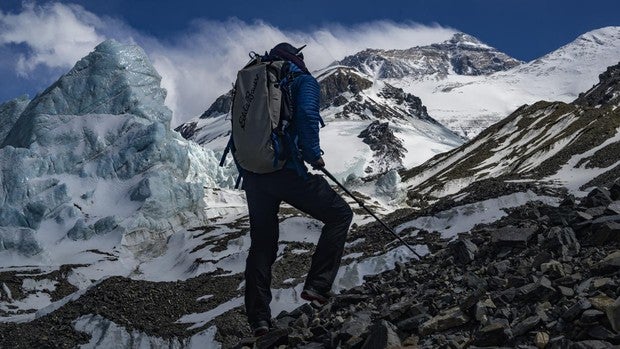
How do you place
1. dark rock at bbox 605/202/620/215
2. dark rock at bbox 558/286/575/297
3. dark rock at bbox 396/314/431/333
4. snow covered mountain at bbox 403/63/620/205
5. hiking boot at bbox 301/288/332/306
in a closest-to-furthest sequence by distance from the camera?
dark rock at bbox 558/286/575/297 < dark rock at bbox 396/314/431/333 < hiking boot at bbox 301/288/332/306 < dark rock at bbox 605/202/620/215 < snow covered mountain at bbox 403/63/620/205

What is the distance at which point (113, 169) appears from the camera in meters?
65.8

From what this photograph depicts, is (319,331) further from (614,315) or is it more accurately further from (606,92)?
(606,92)

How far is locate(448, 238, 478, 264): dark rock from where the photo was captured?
879 centimetres

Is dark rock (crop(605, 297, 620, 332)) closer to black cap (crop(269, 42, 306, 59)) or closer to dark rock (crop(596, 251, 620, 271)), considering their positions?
dark rock (crop(596, 251, 620, 271))

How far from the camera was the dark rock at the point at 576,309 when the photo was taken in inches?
198

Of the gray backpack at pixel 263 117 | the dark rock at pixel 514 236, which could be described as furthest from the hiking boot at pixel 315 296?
the dark rock at pixel 514 236

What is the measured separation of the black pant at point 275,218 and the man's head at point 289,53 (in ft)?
4.36

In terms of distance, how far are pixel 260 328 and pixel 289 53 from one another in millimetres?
3201

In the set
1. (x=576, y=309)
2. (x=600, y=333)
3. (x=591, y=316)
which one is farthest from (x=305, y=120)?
(x=600, y=333)

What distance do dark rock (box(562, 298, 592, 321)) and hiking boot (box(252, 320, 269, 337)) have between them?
133 inches

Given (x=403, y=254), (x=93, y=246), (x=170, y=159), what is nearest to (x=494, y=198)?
(x=403, y=254)

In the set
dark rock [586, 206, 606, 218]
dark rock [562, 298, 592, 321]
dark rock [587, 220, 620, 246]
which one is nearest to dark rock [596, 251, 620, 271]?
dark rock [562, 298, 592, 321]

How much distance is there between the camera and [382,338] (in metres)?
5.66

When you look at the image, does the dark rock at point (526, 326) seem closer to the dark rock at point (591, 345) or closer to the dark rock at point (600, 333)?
the dark rock at point (600, 333)
